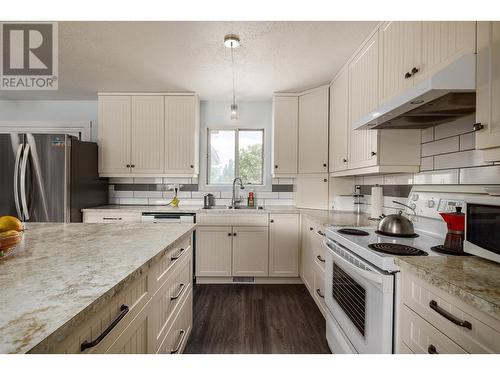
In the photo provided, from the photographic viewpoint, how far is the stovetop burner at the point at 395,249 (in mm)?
1155

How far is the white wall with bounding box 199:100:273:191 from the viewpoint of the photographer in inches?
139

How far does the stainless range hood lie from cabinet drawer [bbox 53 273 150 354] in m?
1.44

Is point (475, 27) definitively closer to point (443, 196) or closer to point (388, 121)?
point (388, 121)

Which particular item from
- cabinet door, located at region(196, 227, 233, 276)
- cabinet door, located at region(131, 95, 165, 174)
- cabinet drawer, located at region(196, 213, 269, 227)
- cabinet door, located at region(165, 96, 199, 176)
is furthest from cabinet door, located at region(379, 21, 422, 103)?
cabinet door, located at region(131, 95, 165, 174)

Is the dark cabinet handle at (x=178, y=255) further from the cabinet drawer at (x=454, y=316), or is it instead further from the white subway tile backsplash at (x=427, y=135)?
the white subway tile backsplash at (x=427, y=135)

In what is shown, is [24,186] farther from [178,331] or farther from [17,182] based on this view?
[178,331]

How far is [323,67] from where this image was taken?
2463mm

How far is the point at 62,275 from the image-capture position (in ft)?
2.49

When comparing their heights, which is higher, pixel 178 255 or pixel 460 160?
pixel 460 160

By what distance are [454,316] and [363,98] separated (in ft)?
5.73

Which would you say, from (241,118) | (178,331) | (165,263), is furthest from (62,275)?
(241,118)
